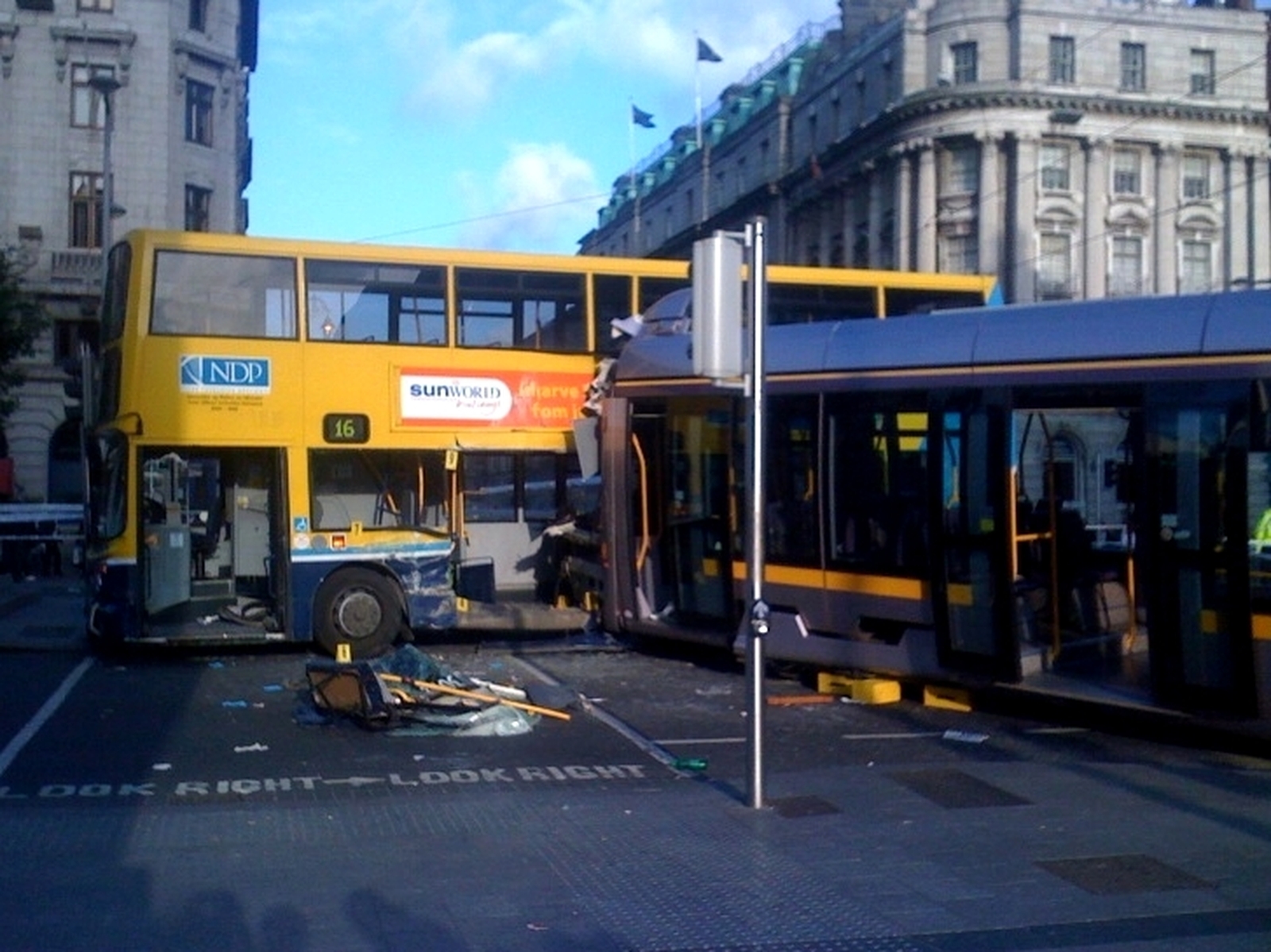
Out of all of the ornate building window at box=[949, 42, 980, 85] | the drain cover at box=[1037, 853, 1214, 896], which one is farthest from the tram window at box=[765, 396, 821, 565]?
the ornate building window at box=[949, 42, 980, 85]

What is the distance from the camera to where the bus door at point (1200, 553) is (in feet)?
37.3

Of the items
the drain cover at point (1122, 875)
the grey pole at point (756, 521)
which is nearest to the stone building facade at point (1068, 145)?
the grey pole at point (756, 521)

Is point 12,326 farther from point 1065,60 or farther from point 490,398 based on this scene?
point 1065,60

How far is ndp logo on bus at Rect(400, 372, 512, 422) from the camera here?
17969 mm

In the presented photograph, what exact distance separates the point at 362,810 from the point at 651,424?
8098 mm

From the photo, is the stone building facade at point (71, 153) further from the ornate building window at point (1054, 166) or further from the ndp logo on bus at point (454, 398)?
the ndp logo on bus at point (454, 398)

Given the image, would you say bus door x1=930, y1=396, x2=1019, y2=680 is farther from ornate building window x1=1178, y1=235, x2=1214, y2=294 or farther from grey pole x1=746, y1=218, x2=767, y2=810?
ornate building window x1=1178, y1=235, x2=1214, y2=294

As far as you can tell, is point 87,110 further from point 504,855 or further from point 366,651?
point 504,855

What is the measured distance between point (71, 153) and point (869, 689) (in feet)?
127

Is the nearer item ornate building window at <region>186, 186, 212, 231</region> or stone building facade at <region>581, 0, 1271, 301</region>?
ornate building window at <region>186, 186, 212, 231</region>

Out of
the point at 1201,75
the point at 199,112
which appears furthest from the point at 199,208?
the point at 1201,75

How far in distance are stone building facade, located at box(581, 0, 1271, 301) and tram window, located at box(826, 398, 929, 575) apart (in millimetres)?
36801

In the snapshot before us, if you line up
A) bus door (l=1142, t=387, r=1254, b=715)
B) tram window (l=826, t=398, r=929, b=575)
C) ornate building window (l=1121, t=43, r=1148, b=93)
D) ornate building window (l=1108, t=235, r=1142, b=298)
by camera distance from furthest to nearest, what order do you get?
1. ornate building window (l=1108, t=235, r=1142, b=298)
2. ornate building window (l=1121, t=43, r=1148, b=93)
3. tram window (l=826, t=398, r=929, b=575)
4. bus door (l=1142, t=387, r=1254, b=715)

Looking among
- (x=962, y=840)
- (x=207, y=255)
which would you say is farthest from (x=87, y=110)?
(x=962, y=840)
